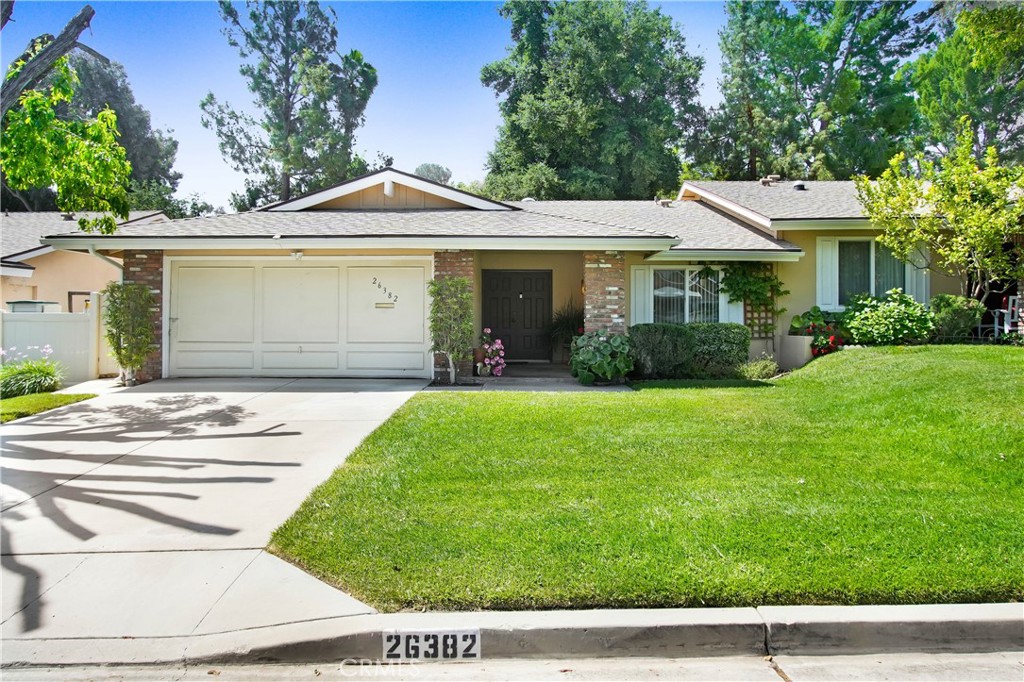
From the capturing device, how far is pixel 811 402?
8281 mm

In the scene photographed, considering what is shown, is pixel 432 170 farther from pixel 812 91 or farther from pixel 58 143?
Answer: pixel 58 143

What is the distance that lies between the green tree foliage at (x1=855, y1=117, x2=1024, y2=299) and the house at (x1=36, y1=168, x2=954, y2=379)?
73 centimetres

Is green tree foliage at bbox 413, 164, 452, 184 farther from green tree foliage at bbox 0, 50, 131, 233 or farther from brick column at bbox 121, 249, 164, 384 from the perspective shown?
green tree foliage at bbox 0, 50, 131, 233

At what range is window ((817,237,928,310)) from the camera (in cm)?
1329

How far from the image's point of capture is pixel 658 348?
11.0 meters

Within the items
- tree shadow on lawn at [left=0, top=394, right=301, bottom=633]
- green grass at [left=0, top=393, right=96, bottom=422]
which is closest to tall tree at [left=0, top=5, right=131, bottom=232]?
green grass at [left=0, top=393, right=96, bottom=422]

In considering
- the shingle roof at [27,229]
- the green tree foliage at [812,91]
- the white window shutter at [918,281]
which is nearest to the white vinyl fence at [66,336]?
the shingle roof at [27,229]

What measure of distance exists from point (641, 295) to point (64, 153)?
1049 cm

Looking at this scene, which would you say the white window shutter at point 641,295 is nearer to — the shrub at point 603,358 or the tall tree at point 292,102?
the shrub at point 603,358

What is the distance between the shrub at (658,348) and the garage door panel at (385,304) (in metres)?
4.06

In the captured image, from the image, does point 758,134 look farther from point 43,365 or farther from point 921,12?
point 43,365

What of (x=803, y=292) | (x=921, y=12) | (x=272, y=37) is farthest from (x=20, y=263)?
(x=921, y=12)

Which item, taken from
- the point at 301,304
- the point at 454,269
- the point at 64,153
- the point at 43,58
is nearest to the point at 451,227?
the point at 454,269

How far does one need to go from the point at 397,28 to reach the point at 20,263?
1115cm
